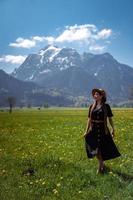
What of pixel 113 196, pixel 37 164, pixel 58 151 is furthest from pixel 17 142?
pixel 113 196

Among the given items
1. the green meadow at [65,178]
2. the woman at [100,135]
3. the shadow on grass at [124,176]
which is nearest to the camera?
the green meadow at [65,178]

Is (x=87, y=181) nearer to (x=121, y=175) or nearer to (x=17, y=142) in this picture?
(x=121, y=175)

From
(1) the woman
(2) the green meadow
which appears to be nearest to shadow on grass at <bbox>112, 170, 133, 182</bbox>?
(2) the green meadow

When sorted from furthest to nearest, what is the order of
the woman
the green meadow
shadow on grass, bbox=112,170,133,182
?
the woman → shadow on grass, bbox=112,170,133,182 → the green meadow

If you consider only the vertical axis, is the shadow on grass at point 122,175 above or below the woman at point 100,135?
below

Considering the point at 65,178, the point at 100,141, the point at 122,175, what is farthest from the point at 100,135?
the point at 65,178

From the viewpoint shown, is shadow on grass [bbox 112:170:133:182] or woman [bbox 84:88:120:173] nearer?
shadow on grass [bbox 112:170:133:182]

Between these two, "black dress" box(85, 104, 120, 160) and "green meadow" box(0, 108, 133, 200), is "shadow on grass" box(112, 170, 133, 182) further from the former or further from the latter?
"black dress" box(85, 104, 120, 160)

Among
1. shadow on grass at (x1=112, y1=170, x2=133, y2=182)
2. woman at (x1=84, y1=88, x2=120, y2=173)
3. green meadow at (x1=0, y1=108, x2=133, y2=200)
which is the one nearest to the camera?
green meadow at (x1=0, y1=108, x2=133, y2=200)

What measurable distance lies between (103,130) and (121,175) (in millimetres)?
1667

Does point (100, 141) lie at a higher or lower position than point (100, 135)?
lower

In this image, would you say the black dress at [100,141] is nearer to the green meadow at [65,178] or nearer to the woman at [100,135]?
the woman at [100,135]

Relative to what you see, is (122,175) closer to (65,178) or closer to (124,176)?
(124,176)

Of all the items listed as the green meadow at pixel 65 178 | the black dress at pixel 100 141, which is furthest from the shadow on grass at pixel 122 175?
the black dress at pixel 100 141
